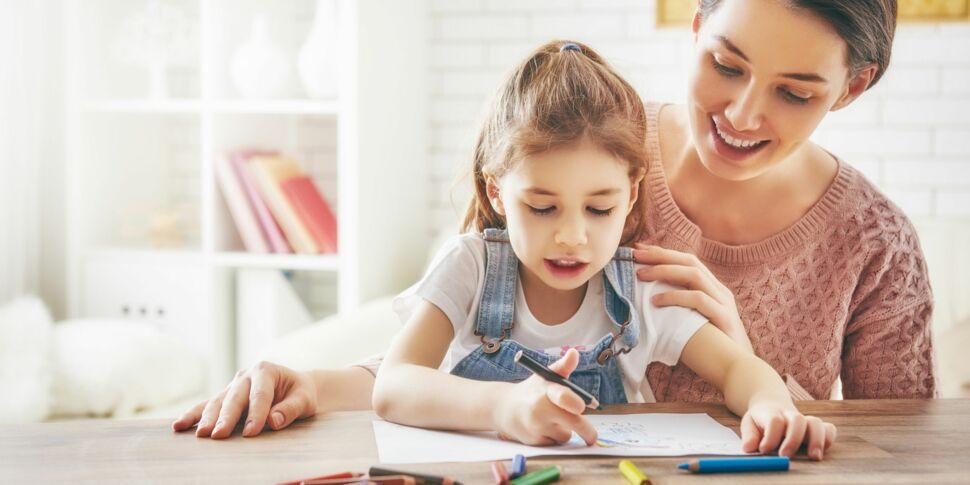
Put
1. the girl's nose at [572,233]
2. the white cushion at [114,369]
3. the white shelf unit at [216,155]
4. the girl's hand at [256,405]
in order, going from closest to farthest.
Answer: the girl's hand at [256,405]
the girl's nose at [572,233]
the white cushion at [114,369]
the white shelf unit at [216,155]

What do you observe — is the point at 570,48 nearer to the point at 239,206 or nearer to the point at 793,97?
the point at 793,97

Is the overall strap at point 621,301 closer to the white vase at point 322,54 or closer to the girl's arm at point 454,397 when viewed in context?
the girl's arm at point 454,397

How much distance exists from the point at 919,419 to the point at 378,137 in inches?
91.5

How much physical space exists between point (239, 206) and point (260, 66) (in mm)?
451

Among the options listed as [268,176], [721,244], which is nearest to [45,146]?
[268,176]

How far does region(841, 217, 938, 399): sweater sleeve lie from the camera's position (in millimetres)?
1562

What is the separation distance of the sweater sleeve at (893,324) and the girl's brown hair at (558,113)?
0.53 meters

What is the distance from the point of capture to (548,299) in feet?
4.44

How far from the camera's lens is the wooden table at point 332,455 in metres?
0.92

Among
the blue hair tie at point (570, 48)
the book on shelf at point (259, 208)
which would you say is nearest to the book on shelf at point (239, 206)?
the book on shelf at point (259, 208)

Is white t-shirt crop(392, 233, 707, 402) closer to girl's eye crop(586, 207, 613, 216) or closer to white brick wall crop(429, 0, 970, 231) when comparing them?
girl's eye crop(586, 207, 613, 216)

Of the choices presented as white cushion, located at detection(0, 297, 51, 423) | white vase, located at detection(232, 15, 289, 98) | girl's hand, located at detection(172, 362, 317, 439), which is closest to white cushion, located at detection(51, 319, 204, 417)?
white cushion, located at detection(0, 297, 51, 423)

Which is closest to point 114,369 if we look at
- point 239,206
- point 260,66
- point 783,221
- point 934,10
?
point 239,206

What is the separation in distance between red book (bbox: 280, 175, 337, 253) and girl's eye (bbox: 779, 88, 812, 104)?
206cm
